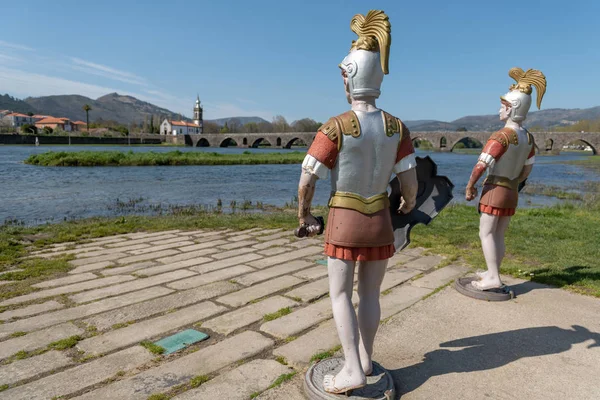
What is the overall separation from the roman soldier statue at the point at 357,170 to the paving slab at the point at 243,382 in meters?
0.45

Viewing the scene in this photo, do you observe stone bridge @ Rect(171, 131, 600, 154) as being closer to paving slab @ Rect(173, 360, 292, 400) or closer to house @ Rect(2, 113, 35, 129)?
paving slab @ Rect(173, 360, 292, 400)

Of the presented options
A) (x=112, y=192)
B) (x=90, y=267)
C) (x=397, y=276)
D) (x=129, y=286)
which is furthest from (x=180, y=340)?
(x=112, y=192)

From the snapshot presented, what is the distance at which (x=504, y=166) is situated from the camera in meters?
4.24

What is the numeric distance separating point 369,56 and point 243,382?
88.4 inches

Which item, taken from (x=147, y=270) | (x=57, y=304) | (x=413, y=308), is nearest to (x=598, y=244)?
(x=413, y=308)

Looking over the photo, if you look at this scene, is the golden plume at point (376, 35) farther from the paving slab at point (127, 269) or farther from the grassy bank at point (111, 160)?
the grassy bank at point (111, 160)

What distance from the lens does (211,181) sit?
21.7m

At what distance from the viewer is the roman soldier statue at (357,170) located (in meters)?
2.45

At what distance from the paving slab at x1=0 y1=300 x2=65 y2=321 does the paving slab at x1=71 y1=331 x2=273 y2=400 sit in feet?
5.60

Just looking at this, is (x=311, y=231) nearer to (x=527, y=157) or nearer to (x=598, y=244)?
(x=527, y=157)

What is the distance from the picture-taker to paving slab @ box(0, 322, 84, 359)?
3159 millimetres

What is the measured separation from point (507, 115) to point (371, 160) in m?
2.61

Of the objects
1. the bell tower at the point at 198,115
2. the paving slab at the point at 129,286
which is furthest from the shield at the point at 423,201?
the bell tower at the point at 198,115

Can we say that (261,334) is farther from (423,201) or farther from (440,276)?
(440,276)
